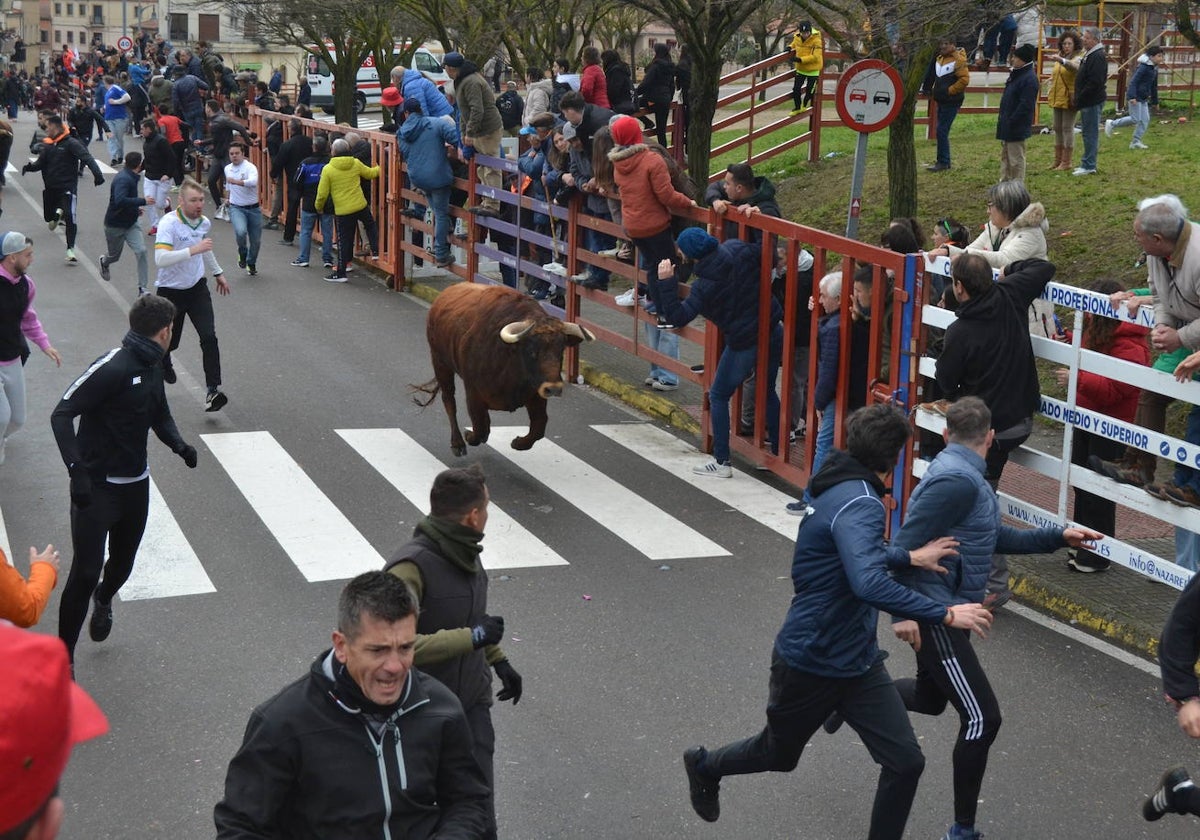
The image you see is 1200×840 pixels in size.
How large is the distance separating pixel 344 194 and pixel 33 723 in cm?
1894

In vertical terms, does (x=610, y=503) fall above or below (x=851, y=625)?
below

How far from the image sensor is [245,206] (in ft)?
69.6

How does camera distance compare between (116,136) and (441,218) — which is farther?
(116,136)

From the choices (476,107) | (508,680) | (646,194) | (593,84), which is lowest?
(508,680)

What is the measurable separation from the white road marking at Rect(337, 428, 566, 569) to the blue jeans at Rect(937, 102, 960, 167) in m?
11.0

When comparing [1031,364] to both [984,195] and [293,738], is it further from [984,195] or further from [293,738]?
[984,195]

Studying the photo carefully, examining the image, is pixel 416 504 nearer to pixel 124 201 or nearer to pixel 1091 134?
pixel 124 201

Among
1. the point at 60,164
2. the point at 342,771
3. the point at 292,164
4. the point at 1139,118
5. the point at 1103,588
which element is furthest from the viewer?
the point at 292,164

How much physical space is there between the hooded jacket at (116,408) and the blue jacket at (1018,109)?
1298 cm

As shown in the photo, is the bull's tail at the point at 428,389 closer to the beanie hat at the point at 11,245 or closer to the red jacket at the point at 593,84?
the beanie hat at the point at 11,245

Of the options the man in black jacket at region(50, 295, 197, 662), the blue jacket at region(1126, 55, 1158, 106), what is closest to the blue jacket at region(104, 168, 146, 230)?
the man in black jacket at region(50, 295, 197, 662)

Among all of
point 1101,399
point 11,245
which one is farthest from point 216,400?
point 1101,399

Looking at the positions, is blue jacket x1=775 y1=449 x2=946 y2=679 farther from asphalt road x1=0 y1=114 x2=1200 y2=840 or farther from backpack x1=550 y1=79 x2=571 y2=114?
backpack x1=550 y1=79 x2=571 y2=114

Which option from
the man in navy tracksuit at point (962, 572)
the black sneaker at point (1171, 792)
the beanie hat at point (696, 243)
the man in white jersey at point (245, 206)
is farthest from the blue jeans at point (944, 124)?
the black sneaker at point (1171, 792)
